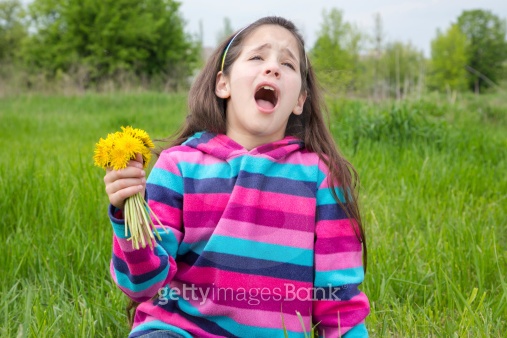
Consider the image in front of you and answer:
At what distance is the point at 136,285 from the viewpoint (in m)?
1.27

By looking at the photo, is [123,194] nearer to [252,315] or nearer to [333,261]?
[252,315]

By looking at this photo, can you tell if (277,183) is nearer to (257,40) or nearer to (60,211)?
(257,40)

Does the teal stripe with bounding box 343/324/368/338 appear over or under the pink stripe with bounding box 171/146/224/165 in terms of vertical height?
under

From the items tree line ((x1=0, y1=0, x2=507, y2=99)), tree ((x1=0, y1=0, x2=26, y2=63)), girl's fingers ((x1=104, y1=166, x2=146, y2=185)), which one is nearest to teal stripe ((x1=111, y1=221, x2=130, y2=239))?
girl's fingers ((x1=104, y1=166, x2=146, y2=185))

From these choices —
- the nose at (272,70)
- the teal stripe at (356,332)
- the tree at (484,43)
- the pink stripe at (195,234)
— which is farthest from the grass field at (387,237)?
the tree at (484,43)

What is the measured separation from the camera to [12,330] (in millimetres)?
1677

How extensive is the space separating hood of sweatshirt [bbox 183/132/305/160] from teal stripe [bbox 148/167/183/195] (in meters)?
0.12

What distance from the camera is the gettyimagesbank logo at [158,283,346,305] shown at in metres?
1.36

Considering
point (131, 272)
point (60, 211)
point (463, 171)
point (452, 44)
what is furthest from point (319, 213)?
point (452, 44)

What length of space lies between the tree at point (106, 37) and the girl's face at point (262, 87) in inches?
918

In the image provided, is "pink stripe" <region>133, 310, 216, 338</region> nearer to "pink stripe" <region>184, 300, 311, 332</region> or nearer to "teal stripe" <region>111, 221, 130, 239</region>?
"pink stripe" <region>184, 300, 311, 332</region>

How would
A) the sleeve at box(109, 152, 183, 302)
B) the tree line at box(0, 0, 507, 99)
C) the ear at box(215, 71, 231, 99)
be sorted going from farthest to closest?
the tree line at box(0, 0, 507, 99)
the ear at box(215, 71, 231, 99)
the sleeve at box(109, 152, 183, 302)

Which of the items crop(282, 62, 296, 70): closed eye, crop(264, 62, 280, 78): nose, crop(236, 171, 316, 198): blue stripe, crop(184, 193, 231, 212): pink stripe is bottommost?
crop(184, 193, 231, 212): pink stripe

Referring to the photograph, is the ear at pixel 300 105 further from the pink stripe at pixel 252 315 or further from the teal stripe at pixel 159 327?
the teal stripe at pixel 159 327
